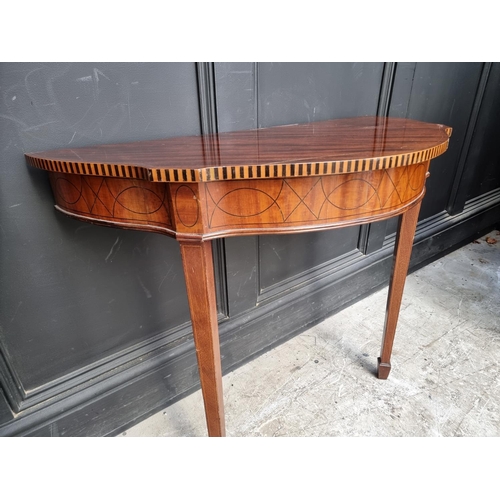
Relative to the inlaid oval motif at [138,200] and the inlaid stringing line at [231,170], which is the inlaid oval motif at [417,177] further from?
the inlaid oval motif at [138,200]

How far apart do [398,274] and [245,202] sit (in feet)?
2.24

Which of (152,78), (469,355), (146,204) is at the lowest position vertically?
(469,355)

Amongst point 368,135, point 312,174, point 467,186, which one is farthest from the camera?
point 467,186

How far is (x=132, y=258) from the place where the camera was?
0.97 meters

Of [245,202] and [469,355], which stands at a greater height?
[245,202]

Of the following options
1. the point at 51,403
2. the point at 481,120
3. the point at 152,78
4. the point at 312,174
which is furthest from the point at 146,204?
the point at 481,120

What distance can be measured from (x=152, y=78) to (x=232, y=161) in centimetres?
40

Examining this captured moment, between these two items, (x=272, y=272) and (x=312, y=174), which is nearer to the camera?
(x=312, y=174)

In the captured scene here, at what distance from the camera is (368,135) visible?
31.6 inches

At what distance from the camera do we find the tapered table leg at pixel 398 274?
39.8 inches

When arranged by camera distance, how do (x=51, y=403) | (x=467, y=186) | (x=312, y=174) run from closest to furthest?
(x=312, y=174), (x=51, y=403), (x=467, y=186)

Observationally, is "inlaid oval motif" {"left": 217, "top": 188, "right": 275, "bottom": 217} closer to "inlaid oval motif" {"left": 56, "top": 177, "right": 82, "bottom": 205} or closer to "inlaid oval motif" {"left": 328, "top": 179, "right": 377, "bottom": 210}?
"inlaid oval motif" {"left": 328, "top": 179, "right": 377, "bottom": 210}

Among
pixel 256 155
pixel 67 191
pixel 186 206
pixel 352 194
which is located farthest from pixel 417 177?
pixel 67 191

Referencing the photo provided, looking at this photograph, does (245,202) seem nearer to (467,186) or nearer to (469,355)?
(469,355)
